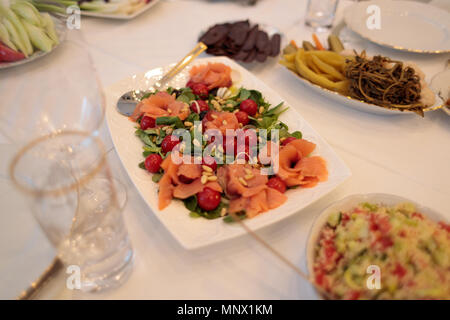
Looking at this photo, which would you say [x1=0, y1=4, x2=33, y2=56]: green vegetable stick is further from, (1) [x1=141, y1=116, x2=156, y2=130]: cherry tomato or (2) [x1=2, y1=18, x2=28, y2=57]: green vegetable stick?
(1) [x1=141, y1=116, x2=156, y2=130]: cherry tomato

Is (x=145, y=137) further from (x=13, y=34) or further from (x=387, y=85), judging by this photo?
(x=387, y=85)

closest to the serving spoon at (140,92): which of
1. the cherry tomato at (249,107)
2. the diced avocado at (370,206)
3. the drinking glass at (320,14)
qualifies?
the cherry tomato at (249,107)

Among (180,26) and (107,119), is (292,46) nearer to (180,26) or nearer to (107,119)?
(180,26)

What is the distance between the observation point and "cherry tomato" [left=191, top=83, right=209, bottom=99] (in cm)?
120

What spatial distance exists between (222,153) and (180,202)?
0.20 metres

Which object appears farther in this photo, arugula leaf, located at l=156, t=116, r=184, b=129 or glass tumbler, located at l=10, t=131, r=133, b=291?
arugula leaf, located at l=156, t=116, r=184, b=129

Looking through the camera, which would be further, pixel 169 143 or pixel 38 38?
pixel 38 38

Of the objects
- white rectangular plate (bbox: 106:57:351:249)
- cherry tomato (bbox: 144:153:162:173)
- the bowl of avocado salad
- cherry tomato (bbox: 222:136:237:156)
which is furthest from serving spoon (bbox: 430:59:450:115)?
cherry tomato (bbox: 144:153:162:173)

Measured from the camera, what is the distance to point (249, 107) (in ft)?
3.58

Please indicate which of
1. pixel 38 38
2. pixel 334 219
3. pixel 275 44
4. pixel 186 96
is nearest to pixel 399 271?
pixel 334 219

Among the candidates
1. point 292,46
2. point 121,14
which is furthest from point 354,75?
point 121,14

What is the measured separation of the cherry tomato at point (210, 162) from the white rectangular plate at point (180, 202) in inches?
5.6

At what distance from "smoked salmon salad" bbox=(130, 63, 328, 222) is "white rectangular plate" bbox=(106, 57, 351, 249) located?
0.02 m

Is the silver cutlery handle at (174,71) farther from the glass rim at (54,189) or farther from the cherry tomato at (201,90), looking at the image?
the glass rim at (54,189)
